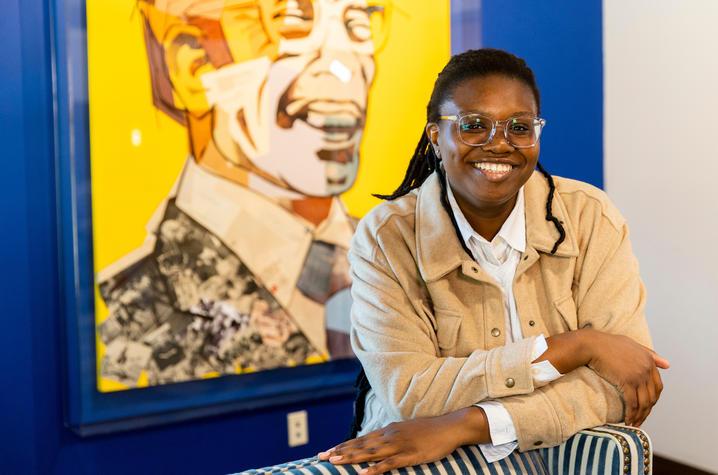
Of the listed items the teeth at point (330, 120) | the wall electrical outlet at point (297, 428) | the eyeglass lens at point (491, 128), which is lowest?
the wall electrical outlet at point (297, 428)

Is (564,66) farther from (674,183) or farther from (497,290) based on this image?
(497,290)

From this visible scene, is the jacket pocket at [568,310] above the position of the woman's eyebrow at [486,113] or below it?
below

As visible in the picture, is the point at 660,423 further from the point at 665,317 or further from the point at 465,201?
the point at 465,201

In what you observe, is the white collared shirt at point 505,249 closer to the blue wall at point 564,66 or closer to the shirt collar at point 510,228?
the shirt collar at point 510,228

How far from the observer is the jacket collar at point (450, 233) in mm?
1546

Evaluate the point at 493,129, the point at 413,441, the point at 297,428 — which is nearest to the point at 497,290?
the point at 493,129

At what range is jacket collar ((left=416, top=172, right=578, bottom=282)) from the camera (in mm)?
1546

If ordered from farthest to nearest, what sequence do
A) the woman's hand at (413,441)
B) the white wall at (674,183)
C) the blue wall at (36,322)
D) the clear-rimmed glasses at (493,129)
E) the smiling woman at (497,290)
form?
the white wall at (674,183) → the blue wall at (36,322) → the clear-rimmed glasses at (493,129) → the smiling woman at (497,290) → the woman's hand at (413,441)

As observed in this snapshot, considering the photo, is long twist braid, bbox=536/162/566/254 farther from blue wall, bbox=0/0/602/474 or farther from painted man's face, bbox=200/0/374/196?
blue wall, bbox=0/0/602/474

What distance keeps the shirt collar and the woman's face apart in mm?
59

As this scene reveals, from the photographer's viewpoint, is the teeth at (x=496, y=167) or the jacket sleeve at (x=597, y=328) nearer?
the jacket sleeve at (x=597, y=328)

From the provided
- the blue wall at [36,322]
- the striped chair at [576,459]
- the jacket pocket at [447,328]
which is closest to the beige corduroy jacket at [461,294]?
the jacket pocket at [447,328]

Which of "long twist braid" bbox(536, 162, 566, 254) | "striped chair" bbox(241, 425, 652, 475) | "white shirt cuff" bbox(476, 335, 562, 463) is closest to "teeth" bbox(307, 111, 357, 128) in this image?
"long twist braid" bbox(536, 162, 566, 254)

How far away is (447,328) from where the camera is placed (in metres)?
1.56
